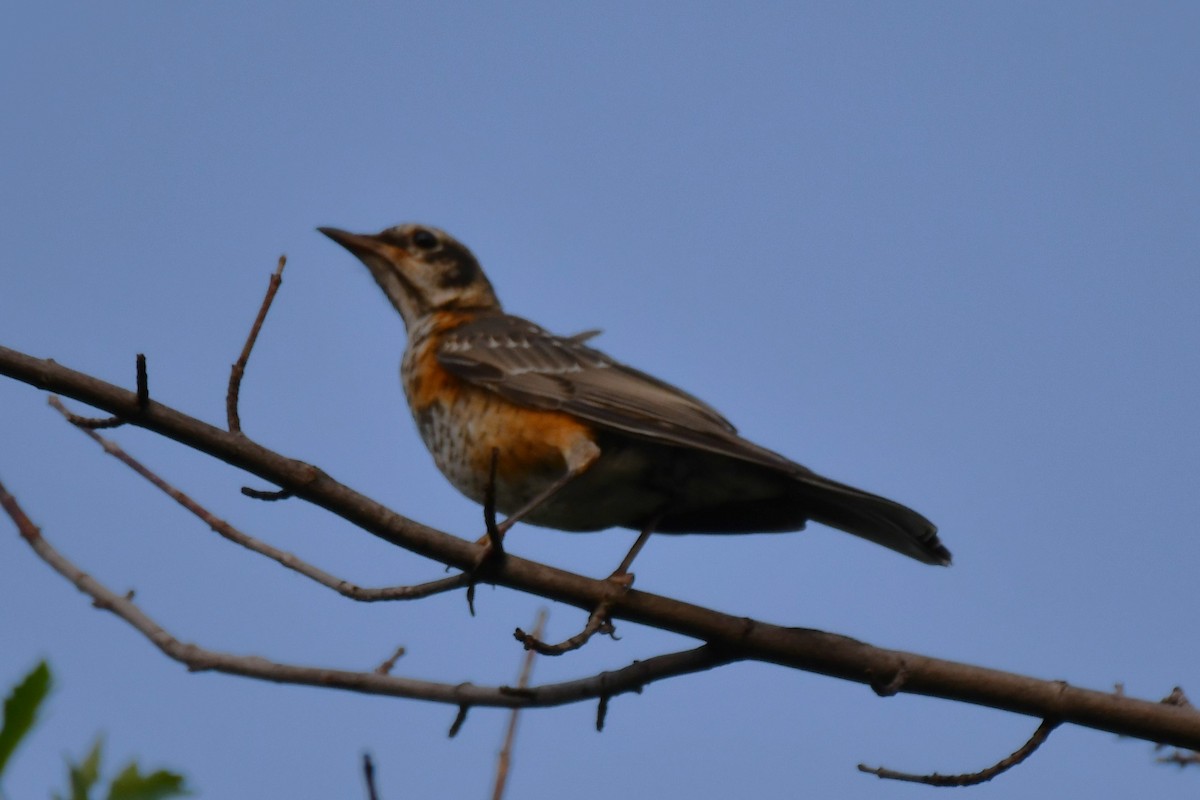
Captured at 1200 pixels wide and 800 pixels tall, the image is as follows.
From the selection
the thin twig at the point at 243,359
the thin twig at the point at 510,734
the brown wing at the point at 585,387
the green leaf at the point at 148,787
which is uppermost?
the brown wing at the point at 585,387

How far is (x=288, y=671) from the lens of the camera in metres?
4.21

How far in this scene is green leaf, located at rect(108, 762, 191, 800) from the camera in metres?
2.25

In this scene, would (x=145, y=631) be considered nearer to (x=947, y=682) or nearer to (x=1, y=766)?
(x=1, y=766)

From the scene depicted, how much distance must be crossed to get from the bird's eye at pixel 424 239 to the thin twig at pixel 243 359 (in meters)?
4.04

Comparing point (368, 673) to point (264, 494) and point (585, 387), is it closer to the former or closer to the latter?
point (264, 494)

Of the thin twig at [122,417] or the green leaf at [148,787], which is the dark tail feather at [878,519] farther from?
the green leaf at [148,787]

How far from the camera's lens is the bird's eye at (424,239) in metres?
8.84

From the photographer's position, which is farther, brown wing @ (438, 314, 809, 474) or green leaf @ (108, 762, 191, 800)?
brown wing @ (438, 314, 809, 474)

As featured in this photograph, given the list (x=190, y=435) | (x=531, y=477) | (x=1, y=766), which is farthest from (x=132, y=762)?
(x=531, y=477)

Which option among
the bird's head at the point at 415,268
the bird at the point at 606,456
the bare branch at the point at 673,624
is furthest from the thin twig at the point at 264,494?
the bird's head at the point at 415,268

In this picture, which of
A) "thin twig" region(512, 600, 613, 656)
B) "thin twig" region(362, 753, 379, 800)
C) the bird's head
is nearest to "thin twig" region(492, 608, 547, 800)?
"thin twig" region(512, 600, 613, 656)

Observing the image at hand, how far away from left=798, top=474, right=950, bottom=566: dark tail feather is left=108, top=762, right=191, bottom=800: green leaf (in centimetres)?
422

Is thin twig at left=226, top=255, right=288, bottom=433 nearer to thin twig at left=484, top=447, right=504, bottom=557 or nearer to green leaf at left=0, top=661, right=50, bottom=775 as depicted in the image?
thin twig at left=484, top=447, right=504, bottom=557

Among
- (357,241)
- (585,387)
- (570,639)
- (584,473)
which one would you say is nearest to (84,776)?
(570,639)
